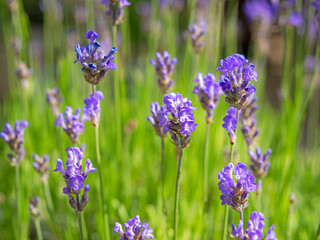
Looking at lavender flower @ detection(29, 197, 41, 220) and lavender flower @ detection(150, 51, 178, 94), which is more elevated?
lavender flower @ detection(150, 51, 178, 94)

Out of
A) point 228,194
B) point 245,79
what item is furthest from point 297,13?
point 228,194

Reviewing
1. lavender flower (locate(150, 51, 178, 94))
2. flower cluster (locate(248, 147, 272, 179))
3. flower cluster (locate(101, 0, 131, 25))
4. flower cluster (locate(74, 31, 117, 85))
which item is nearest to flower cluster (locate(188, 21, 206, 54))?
lavender flower (locate(150, 51, 178, 94))

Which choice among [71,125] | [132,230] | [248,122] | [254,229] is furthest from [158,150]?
[254,229]

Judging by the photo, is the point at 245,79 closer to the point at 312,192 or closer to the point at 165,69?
the point at 165,69

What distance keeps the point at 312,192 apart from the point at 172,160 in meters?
0.96

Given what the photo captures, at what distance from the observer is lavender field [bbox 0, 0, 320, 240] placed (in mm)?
1072

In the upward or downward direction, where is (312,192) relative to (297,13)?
downward

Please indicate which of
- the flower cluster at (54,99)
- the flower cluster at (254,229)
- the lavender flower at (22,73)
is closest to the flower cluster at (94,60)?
the flower cluster at (254,229)

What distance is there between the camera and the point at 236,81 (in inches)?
41.5

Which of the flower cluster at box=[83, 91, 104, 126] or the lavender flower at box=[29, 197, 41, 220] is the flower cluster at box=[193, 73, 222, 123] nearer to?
the flower cluster at box=[83, 91, 104, 126]

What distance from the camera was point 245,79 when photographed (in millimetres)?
1047

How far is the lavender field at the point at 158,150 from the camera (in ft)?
3.52

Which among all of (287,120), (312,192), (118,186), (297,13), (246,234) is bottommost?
(312,192)

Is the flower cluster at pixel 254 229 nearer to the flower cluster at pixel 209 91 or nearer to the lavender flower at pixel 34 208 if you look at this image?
the flower cluster at pixel 209 91
